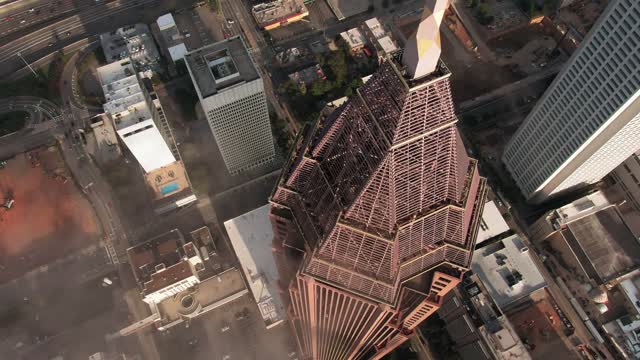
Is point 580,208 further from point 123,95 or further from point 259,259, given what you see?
point 123,95

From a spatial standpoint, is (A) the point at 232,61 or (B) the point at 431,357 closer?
(A) the point at 232,61

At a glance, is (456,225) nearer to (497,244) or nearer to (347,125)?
(347,125)

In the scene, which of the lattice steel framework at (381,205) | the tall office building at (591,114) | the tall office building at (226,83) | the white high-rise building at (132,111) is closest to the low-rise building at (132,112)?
the white high-rise building at (132,111)

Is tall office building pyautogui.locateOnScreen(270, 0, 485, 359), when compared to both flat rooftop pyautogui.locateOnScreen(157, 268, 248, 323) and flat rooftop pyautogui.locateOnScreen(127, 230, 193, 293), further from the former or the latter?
flat rooftop pyautogui.locateOnScreen(157, 268, 248, 323)

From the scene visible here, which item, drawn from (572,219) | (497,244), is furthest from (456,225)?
(572,219)

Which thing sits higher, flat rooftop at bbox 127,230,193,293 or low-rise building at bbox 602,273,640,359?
flat rooftop at bbox 127,230,193,293

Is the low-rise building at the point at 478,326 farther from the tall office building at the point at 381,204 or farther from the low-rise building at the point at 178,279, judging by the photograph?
the low-rise building at the point at 178,279

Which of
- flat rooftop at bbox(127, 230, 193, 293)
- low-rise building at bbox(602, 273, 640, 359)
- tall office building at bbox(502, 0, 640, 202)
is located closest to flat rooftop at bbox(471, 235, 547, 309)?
tall office building at bbox(502, 0, 640, 202)
